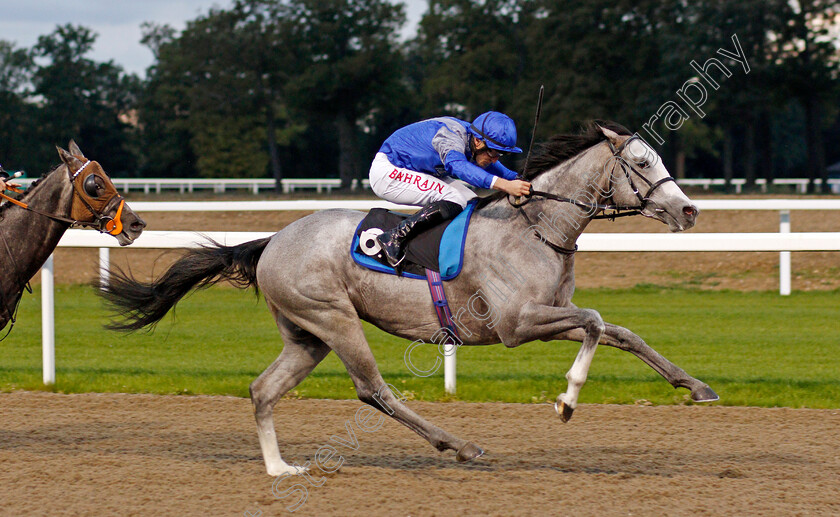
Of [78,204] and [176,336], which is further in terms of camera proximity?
[176,336]

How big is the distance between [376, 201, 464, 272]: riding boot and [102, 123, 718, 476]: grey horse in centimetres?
11

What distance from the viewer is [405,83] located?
43.0 m

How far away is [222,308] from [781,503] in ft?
25.7

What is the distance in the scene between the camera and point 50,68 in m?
50.1

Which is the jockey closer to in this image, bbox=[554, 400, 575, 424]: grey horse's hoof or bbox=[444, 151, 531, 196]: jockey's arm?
bbox=[444, 151, 531, 196]: jockey's arm

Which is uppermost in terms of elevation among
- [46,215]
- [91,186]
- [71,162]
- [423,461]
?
[71,162]

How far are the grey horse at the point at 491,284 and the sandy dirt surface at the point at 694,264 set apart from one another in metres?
7.00

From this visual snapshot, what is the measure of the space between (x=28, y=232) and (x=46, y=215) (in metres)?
0.13

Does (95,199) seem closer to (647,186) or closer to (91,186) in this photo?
(91,186)

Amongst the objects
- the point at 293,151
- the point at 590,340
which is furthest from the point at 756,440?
the point at 293,151

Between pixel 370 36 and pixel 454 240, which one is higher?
pixel 370 36

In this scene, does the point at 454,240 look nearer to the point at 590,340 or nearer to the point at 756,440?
the point at 590,340

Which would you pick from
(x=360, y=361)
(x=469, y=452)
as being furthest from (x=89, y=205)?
(x=469, y=452)

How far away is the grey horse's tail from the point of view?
4.74 m
